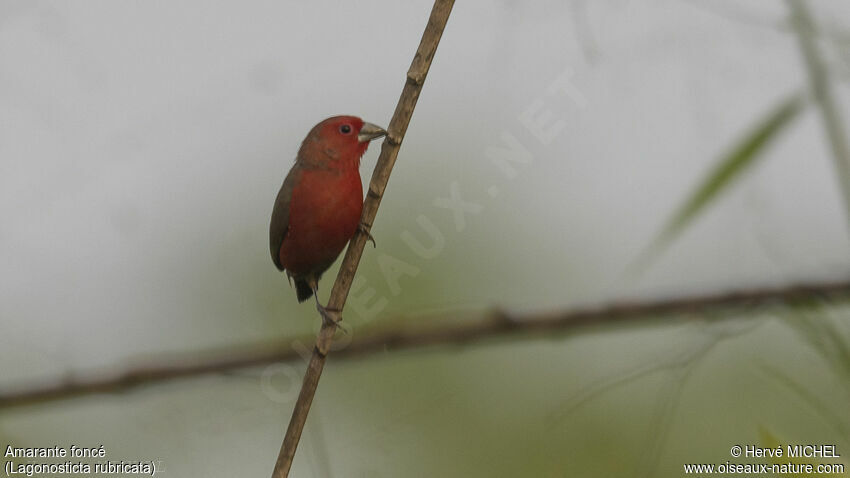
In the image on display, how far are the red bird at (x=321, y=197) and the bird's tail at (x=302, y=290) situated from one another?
1.31ft

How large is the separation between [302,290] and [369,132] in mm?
1140

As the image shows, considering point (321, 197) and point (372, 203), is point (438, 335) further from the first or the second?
point (321, 197)

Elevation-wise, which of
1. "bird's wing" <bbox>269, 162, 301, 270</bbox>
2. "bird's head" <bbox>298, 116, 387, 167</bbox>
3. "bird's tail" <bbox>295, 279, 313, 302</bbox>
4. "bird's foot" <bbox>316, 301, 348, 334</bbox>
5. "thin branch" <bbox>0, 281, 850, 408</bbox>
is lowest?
"bird's tail" <bbox>295, 279, 313, 302</bbox>

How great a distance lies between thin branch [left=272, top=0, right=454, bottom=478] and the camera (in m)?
1.56

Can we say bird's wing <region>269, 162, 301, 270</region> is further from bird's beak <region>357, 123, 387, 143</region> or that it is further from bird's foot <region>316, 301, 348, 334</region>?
bird's foot <region>316, 301, 348, 334</region>

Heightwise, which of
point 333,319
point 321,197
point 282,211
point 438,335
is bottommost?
point 282,211

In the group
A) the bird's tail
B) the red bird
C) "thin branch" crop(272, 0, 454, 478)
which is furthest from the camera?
the bird's tail

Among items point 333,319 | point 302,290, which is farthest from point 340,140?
point 333,319

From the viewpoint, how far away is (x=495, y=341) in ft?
3.45

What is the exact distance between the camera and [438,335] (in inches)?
40.6

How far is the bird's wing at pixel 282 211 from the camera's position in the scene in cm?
412

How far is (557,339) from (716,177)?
1.67 feet

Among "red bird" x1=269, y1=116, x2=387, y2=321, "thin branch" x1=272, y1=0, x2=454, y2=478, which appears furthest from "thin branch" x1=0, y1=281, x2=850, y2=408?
"red bird" x1=269, y1=116, x2=387, y2=321

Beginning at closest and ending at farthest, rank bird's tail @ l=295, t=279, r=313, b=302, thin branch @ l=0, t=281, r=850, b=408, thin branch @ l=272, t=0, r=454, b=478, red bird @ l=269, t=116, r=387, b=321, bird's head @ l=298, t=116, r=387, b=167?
thin branch @ l=0, t=281, r=850, b=408
thin branch @ l=272, t=0, r=454, b=478
red bird @ l=269, t=116, r=387, b=321
bird's head @ l=298, t=116, r=387, b=167
bird's tail @ l=295, t=279, r=313, b=302
